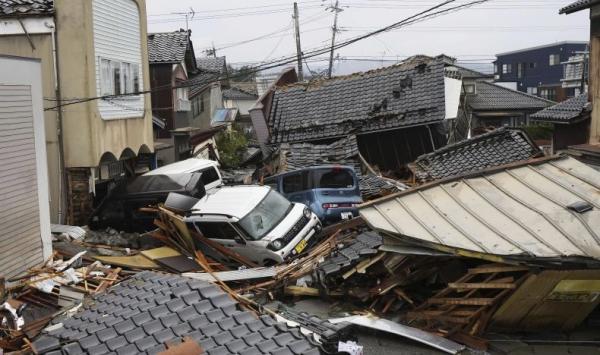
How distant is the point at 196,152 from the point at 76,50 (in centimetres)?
1212

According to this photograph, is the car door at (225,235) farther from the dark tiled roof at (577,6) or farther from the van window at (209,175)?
the dark tiled roof at (577,6)

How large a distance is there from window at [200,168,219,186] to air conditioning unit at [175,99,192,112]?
7.85 metres

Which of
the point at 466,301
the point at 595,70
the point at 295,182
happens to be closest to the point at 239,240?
the point at 295,182

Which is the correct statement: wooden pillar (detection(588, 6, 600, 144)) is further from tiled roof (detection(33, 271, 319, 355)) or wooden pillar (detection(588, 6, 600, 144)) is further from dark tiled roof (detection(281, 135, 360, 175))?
tiled roof (detection(33, 271, 319, 355))

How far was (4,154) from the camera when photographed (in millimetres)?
10219

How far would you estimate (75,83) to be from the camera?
51.2 ft

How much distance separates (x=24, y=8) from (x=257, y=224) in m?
8.17

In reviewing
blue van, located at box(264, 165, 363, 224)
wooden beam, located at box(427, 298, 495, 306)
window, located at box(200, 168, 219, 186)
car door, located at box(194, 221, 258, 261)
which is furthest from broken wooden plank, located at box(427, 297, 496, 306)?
→ window, located at box(200, 168, 219, 186)

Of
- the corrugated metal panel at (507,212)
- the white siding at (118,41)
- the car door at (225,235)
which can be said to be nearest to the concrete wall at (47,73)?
the white siding at (118,41)

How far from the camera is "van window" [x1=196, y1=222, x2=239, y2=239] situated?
13.4 m

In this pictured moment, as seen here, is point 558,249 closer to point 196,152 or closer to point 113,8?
point 113,8

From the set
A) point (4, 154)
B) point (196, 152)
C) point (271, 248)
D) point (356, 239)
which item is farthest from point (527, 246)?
point (196, 152)

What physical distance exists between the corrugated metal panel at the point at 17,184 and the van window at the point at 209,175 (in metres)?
7.44

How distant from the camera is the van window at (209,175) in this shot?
1846cm
